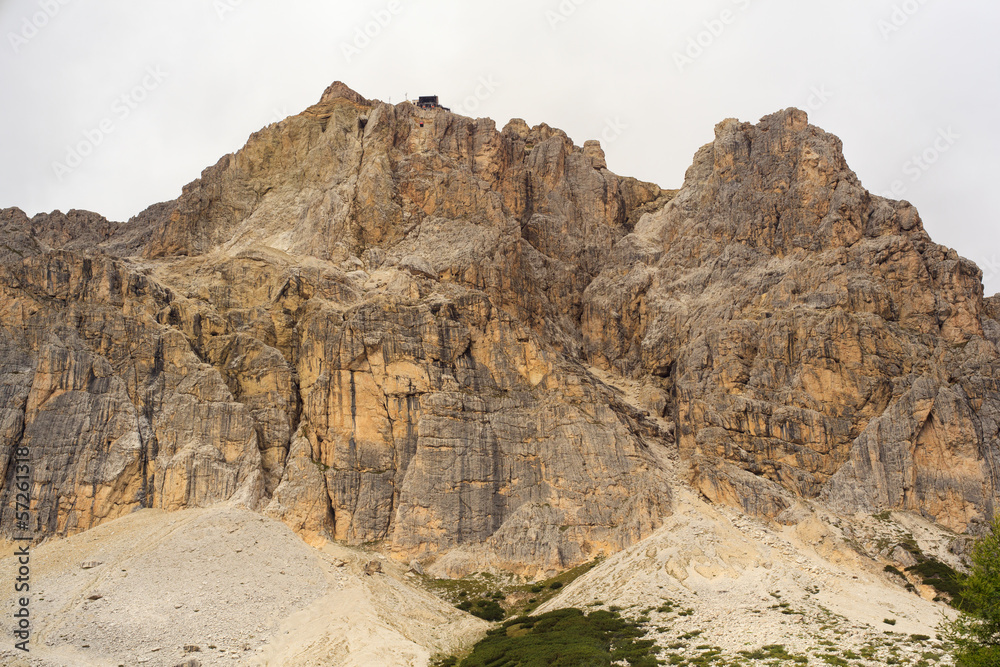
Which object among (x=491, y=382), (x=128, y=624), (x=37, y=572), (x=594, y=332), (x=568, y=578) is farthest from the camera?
(x=594, y=332)

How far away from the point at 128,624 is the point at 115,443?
2434cm

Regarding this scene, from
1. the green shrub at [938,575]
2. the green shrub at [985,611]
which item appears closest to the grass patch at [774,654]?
the green shrub at [985,611]

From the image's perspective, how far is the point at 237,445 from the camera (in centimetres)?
8162

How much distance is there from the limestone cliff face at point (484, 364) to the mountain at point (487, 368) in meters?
0.30

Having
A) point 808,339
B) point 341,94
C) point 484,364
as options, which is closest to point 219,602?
point 484,364

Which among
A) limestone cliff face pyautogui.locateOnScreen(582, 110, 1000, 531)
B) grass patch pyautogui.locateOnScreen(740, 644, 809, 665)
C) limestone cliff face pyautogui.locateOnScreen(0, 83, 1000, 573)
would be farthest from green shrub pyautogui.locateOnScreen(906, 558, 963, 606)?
grass patch pyautogui.locateOnScreen(740, 644, 809, 665)

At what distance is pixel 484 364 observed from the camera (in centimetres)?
9362

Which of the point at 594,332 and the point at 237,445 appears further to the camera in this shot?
the point at 594,332

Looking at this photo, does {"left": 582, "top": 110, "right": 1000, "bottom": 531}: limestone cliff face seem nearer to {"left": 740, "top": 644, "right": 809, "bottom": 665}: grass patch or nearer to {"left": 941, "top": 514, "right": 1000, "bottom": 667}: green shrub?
{"left": 740, "top": 644, "right": 809, "bottom": 665}: grass patch

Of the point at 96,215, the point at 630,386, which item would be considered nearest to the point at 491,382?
the point at 630,386

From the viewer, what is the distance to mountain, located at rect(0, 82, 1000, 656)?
79.8 m

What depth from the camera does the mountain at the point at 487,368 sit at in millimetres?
79750

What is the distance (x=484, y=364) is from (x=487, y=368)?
63 centimetres

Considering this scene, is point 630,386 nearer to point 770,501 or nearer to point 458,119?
point 770,501
